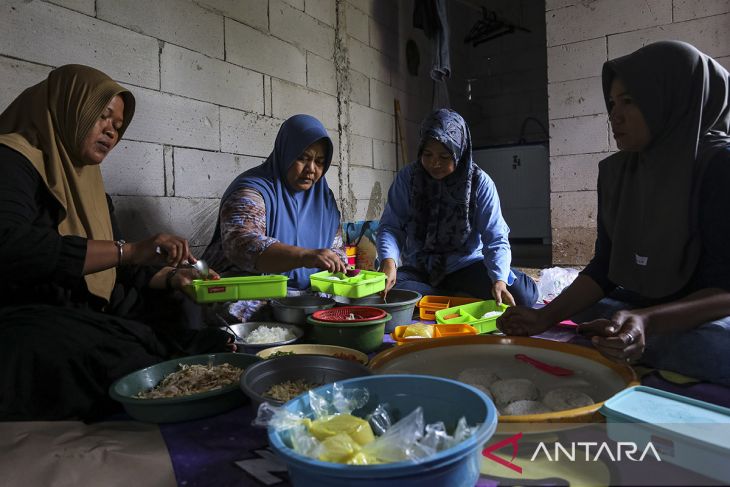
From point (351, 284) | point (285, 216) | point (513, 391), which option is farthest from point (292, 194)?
point (513, 391)

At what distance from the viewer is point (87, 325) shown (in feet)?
4.49

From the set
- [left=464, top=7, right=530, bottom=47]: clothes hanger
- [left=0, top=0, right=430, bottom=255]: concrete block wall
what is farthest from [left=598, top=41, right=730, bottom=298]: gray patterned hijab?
[left=464, top=7, right=530, bottom=47]: clothes hanger

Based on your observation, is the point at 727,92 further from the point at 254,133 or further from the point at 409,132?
the point at 409,132

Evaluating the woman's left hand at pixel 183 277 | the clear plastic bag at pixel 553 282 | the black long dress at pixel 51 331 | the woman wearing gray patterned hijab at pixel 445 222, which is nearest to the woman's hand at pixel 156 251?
the black long dress at pixel 51 331

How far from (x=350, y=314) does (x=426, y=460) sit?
44.8 inches

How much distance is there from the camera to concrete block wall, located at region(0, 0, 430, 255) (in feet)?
6.79

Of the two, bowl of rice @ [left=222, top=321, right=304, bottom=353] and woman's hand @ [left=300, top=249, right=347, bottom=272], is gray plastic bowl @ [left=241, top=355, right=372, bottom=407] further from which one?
woman's hand @ [left=300, top=249, right=347, bottom=272]

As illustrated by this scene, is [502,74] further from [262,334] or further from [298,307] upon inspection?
[262,334]

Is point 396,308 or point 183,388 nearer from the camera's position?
point 183,388

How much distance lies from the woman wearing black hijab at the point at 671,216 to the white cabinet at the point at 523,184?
12.5ft

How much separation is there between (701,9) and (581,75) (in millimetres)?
859

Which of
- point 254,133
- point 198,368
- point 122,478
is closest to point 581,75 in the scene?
point 254,133

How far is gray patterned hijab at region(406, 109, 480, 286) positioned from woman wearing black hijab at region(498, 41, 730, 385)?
2.99ft

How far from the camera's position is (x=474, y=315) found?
2.01 m
